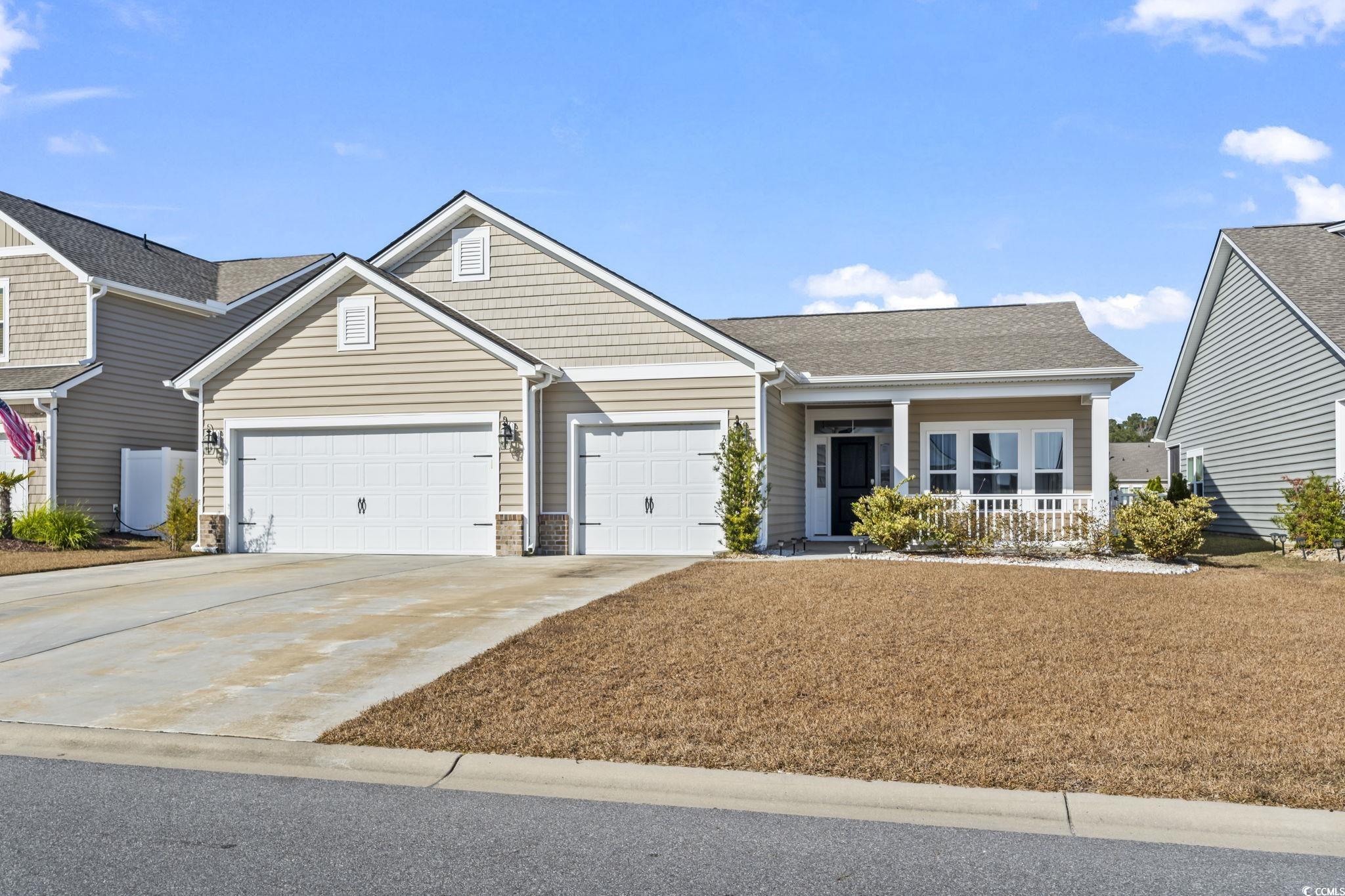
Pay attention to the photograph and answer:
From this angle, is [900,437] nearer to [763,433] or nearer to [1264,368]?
[763,433]

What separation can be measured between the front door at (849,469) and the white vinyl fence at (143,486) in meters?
13.2

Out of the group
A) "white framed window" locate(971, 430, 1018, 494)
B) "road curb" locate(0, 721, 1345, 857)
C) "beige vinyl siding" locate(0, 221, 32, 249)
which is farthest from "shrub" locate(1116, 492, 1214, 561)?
"beige vinyl siding" locate(0, 221, 32, 249)

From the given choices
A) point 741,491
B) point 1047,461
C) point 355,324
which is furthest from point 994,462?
point 355,324

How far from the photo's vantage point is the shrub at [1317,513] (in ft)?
51.8

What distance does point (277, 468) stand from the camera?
54.9ft

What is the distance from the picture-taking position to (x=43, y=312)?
64.9 feet

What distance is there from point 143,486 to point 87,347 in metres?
2.95

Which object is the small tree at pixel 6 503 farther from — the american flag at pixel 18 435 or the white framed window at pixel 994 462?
the white framed window at pixel 994 462

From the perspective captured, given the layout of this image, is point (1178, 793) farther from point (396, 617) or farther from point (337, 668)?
point (396, 617)

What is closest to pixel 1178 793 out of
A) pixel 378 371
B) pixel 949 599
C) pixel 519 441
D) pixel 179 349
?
pixel 949 599

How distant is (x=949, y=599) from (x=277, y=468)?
11.8 meters

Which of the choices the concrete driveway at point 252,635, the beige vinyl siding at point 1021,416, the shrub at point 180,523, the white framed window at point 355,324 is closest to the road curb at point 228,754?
the concrete driveway at point 252,635

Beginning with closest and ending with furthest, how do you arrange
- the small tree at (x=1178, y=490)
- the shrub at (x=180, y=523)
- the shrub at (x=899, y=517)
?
the shrub at (x=899, y=517)
the shrub at (x=180, y=523)
the small tree at (x=1178, y=490)

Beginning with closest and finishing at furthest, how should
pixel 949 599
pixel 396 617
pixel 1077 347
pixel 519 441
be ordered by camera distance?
1. pixel 396 617
2. pixel 949 599
3. pixel 519 441
4. pixel 1077 347
